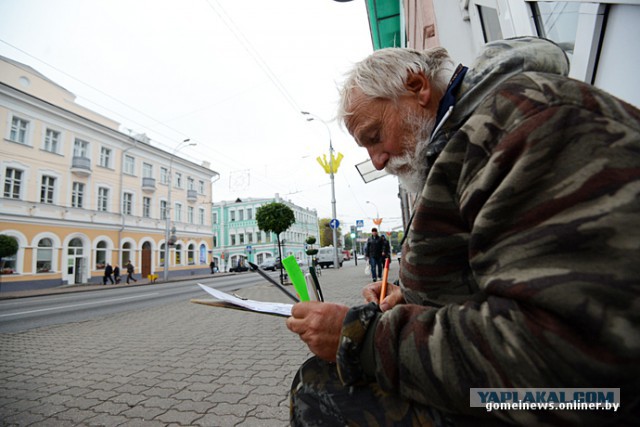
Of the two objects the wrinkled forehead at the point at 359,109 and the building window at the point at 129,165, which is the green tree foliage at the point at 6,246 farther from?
the wrinkled forehead at the point at 359,109

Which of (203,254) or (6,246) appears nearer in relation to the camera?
(6,246)

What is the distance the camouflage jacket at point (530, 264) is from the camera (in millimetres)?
546

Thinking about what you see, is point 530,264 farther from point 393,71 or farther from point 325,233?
point 325,233

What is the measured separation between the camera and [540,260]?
60 cm

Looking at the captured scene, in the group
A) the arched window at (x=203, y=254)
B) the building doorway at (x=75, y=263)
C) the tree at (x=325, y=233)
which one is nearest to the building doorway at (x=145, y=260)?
the building doorway at (x=75, y=263)

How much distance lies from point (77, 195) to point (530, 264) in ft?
98.2

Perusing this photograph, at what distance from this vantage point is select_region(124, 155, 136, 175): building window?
2845cm

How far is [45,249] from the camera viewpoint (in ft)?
69.3

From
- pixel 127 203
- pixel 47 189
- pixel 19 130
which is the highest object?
pixel 19 130

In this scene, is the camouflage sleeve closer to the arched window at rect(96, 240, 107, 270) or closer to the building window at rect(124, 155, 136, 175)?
the arched window at rect(96, 240, 107, 270)

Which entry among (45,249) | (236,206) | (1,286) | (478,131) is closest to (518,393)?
(478,131)

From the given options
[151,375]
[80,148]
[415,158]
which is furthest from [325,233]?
[415,158]

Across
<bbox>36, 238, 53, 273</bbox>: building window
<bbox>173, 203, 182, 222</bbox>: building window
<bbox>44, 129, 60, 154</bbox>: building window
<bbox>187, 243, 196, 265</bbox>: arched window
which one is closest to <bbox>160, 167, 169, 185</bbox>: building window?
<bbox>173, 203, 182, 222</bbox>: building window

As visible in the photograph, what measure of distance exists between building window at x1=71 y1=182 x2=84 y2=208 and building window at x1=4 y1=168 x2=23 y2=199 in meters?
3.24
